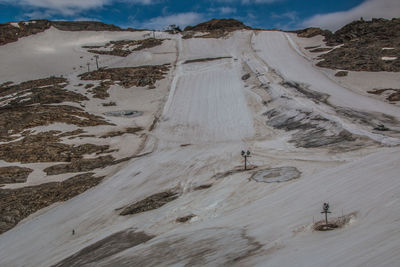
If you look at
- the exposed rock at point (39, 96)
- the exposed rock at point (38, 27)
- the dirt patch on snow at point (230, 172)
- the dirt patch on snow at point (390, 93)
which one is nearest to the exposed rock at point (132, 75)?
the exposed rock at point (39, 96)

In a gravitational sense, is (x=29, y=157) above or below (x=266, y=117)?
below

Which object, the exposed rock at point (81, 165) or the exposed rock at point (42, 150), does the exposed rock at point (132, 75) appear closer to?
the exposed rock at point (42, 150)

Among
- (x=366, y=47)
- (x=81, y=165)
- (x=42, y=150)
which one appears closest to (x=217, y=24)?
(x=366, y=47)

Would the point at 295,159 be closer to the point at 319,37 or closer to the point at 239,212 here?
the point at 239,212

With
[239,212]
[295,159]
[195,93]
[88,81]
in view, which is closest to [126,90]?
[88,81]

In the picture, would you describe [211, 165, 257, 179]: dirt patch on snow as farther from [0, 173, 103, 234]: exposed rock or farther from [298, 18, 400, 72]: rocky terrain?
[298, 18, 400, 72]: rocky terrain

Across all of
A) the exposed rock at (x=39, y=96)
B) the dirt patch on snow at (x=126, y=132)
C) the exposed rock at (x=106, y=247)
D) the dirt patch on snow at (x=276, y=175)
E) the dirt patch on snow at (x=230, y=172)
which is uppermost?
the exposed rock at (x=39, y=96)

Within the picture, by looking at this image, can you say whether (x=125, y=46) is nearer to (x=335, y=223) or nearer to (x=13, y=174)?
(x=13, y=174)
